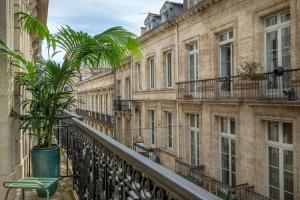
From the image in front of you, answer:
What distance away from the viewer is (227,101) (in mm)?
10766

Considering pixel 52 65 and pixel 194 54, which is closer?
pixel 52 65

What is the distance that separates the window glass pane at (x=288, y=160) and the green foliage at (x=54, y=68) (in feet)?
22.3

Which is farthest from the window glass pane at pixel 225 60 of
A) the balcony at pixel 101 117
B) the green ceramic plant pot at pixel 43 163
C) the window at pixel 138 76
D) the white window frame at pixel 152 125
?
the balcony at pixel 101 117

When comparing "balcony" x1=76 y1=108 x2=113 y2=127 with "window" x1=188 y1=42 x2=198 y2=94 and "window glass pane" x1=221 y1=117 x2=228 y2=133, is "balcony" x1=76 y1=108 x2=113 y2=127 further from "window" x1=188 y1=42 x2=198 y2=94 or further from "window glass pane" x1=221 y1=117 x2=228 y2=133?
"window glass pane" x1=221 y1=117 x2=228 y2=133

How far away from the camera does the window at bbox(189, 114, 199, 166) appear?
44.5ft

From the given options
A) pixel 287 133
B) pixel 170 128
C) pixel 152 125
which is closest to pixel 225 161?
pixel 287 133

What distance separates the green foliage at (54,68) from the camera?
3.57 m

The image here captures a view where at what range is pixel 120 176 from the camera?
1950 millimetres

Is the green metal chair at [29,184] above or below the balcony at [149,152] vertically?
above

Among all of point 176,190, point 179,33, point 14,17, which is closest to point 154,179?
point 176,190

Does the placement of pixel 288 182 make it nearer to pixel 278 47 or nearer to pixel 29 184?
pixel 278 47

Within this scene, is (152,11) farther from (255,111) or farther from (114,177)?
(114,177)

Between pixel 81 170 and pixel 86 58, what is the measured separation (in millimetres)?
1469

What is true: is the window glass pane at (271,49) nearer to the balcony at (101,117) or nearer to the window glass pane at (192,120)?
the window glass pane at (192,120)
